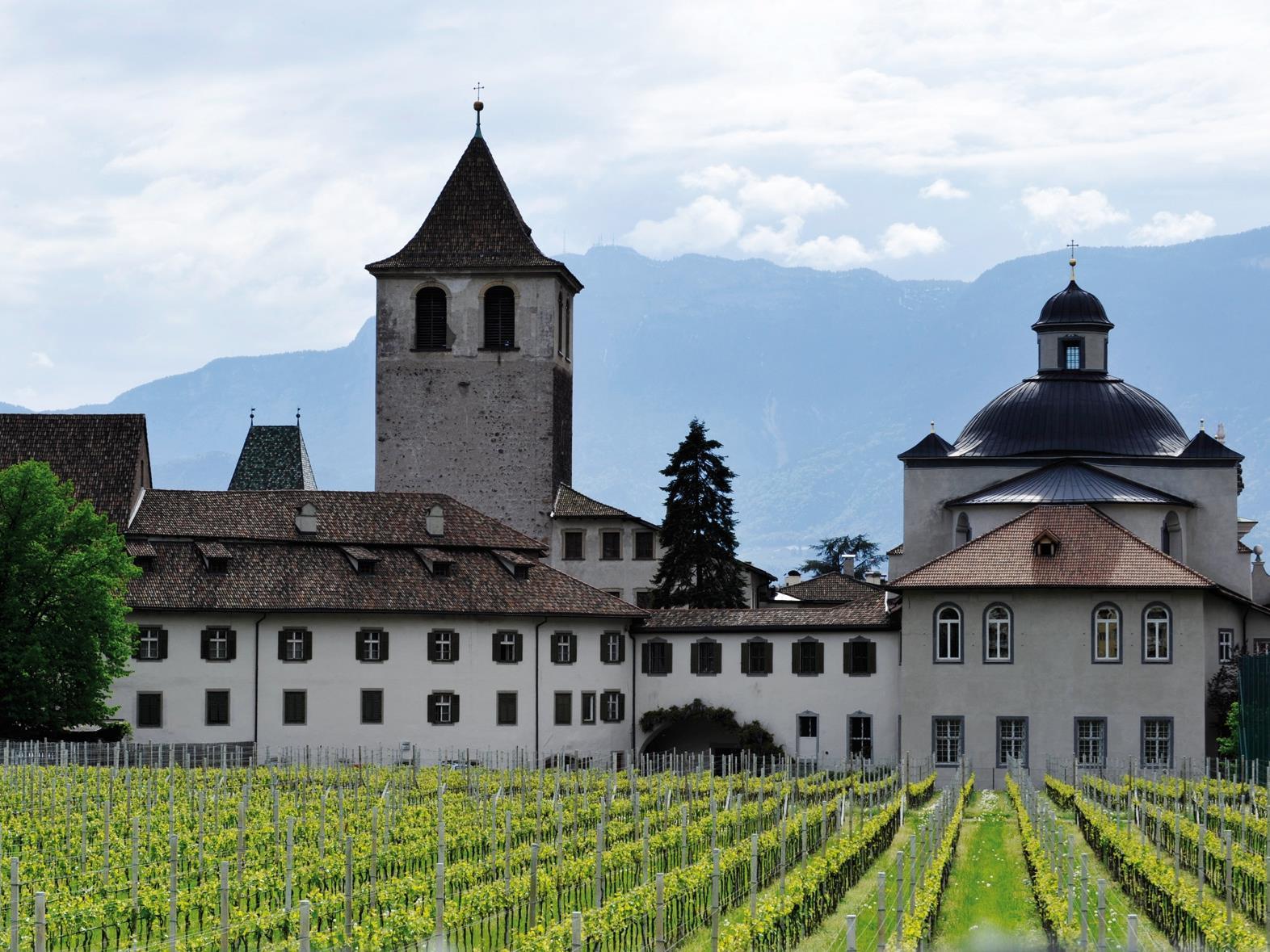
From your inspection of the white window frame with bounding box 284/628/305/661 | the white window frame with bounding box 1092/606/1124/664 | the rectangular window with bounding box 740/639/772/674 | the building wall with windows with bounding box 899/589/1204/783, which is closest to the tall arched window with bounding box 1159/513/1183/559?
the building wall with windows with bounding box 899/589/1204/783

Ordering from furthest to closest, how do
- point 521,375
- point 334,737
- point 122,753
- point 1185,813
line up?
point 521,375 → point 334,737 → point 122,753 → point 1185,813

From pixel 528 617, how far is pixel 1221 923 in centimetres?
4614

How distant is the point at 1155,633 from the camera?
219 ft

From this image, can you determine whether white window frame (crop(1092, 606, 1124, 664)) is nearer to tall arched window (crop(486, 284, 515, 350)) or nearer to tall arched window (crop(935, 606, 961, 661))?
tall arched window (crop(935, 606, 961, 661))

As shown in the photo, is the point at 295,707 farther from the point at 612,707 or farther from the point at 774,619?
the point at 774,619

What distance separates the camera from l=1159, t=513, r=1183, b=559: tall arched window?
7556 cm

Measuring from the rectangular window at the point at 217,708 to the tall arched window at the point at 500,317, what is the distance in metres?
25.4

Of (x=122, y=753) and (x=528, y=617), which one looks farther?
(x=528, y=617)

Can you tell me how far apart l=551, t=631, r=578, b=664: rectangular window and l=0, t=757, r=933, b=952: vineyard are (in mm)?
15454

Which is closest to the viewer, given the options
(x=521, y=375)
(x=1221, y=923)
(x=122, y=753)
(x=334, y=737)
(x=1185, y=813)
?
(x=1221, y=923)

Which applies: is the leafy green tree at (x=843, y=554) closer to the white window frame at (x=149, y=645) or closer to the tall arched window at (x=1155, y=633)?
the tall arched window at (x=1155, y=633)

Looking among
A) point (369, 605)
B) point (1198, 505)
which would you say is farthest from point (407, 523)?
point (1198, 505)

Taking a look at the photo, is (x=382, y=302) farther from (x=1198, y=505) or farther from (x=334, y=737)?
(x=1198, y=505)

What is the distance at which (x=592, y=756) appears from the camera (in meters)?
71.4
